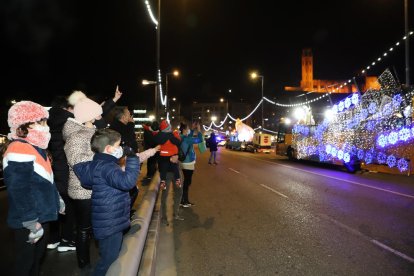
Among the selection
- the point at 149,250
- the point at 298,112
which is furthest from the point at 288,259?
the point at 298,112

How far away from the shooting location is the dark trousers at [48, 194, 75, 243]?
4.68 metres

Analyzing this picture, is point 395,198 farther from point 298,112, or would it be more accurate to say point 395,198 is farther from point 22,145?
point 298,112

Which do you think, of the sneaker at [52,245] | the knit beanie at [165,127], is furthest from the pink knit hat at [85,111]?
the knit beanie at [165,127]

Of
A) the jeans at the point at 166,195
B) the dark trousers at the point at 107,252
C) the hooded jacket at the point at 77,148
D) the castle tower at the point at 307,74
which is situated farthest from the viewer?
the castle tower at the point at 307,74

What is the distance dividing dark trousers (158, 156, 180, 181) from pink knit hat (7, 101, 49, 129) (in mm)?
3628

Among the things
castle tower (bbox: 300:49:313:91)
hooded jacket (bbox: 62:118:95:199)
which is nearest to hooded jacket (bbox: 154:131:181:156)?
hooded jacket (bbox: 62:118:95:199)

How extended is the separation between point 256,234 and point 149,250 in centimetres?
203

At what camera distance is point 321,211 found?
7.84 metres

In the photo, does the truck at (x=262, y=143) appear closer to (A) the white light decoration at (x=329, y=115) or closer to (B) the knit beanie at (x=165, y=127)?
(A) the white light decoration at (x=329, y=115)

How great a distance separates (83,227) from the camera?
3.91 m

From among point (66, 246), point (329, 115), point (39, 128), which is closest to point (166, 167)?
point (66, 246)

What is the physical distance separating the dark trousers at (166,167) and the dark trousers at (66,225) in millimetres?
2203

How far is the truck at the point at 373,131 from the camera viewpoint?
532 inches

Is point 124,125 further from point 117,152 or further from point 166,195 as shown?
point 117,152
